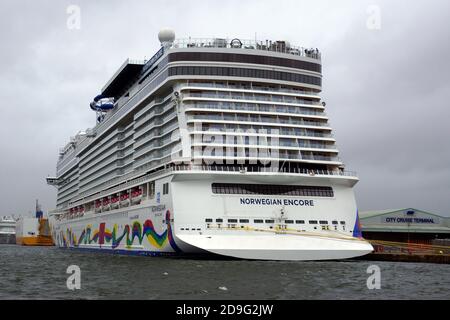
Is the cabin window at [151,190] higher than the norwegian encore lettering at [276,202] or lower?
higher

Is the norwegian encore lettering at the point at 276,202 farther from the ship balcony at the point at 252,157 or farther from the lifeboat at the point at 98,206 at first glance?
the lifeboat at the point at 98,206

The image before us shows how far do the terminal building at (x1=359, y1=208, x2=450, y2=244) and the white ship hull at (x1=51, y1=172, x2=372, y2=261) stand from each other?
3641cm

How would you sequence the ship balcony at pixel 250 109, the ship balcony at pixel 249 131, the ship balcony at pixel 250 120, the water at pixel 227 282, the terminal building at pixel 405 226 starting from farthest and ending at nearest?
the terminal building at pixel 405 226, the ship balcony at pixel 250 109, the ship balcony at pixel 250 120, the ship balcony at pixel 249 131, the water at pixel 227 282

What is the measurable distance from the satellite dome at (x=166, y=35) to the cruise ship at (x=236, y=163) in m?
3.49

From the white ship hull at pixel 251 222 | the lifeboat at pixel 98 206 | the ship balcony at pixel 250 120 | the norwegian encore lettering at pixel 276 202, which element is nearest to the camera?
the white ship hull at pixel 251 222

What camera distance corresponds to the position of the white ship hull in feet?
138

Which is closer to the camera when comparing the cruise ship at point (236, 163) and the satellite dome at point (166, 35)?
the cruise ship at point (236, 163)

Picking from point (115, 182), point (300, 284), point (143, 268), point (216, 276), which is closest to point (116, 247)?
point (115, 182)

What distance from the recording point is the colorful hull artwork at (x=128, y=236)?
4597 centimetres

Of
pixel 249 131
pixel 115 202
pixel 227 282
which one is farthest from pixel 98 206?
pixel 227 282

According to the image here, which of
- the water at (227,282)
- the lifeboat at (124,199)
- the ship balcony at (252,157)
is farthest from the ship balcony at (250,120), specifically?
the lifeboat at (124,199)

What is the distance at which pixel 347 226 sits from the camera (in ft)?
152

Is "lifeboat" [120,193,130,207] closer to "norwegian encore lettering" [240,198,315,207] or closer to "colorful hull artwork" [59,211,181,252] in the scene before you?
"colorful hull artwork" [59,211,181,252]

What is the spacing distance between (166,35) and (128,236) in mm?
20496
